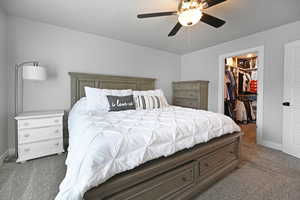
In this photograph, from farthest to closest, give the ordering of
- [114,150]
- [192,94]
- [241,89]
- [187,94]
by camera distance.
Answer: [241,89] < [187,94] < [192,94] < [114,150]

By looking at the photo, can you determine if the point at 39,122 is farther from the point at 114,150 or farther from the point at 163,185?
the point at 163,185

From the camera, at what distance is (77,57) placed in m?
2.88

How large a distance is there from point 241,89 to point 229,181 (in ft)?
14.0

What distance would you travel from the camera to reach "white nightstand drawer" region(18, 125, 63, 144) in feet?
6.79

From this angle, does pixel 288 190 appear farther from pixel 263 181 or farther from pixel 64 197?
pixel 64 197

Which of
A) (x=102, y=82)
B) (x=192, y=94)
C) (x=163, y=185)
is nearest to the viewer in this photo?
(x=163, y=185)

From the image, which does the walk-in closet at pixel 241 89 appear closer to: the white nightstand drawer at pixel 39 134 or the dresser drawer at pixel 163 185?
the dresser drawer at pixel 163 185

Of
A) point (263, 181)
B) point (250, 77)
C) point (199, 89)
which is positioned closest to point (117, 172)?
point (263, 181)

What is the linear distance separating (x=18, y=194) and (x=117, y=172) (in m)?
1.34

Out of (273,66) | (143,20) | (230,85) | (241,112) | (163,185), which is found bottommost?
(163,185)

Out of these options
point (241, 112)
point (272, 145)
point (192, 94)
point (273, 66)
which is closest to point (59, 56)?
point (192, 94)

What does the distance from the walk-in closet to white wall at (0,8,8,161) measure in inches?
202

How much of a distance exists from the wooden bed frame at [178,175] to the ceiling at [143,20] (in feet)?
6.39

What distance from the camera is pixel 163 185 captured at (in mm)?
1224
